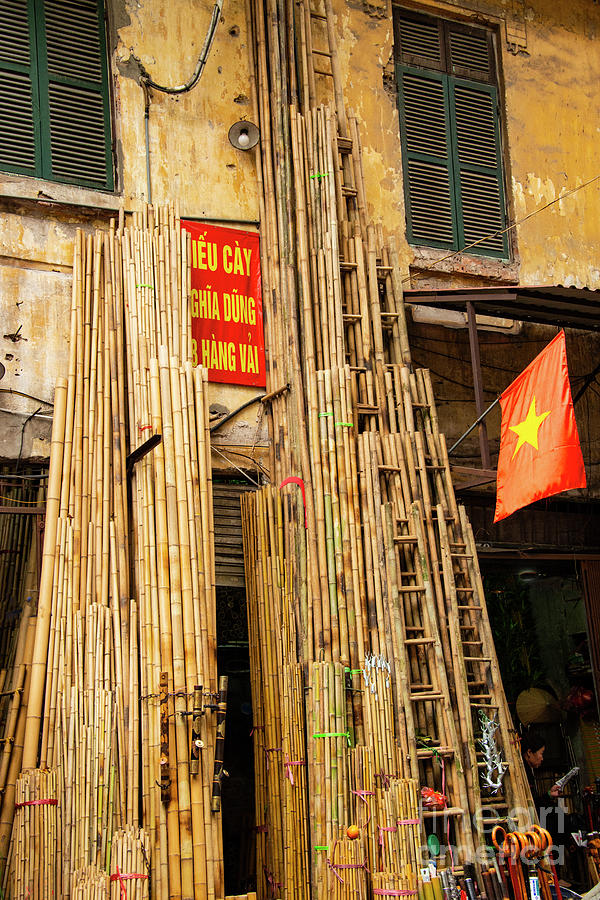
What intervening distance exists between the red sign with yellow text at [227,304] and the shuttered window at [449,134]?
165cm

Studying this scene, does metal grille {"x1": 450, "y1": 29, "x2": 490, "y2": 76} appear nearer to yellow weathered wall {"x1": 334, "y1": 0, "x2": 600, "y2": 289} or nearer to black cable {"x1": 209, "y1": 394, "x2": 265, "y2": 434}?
yellow weathered wall {"x1": 334, "y1": 0, "x2": 600, "y2": 289}

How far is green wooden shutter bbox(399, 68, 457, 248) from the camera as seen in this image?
9.45 metres

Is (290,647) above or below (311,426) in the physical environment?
below

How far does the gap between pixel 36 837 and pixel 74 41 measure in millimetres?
5833

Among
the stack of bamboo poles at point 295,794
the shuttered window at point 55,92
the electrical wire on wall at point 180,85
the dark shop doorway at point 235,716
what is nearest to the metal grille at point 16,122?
the shuttered window at point 55,92

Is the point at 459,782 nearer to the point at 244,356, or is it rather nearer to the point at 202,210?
the point at 244,356

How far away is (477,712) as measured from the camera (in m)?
7.64

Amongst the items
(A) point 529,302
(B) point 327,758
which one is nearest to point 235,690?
(B) point 327,758

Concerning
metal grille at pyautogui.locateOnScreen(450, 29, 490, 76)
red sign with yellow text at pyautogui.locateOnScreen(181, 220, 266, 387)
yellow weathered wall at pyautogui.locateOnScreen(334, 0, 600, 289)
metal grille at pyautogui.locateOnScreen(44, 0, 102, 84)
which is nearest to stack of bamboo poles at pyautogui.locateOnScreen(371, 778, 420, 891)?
red sign with yellow text at pyautogui.locateOnScreen(181, 220, 266, 387)

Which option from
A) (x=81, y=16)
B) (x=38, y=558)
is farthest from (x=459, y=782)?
(x=81, y=16)

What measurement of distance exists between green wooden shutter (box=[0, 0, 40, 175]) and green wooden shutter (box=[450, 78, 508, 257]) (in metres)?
3.80

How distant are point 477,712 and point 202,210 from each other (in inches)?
172

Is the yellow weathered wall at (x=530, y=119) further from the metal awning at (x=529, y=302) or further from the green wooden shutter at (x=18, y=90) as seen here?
the green wooden shutter at (x=18, y=90)

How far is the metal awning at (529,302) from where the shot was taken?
26.7 ft
